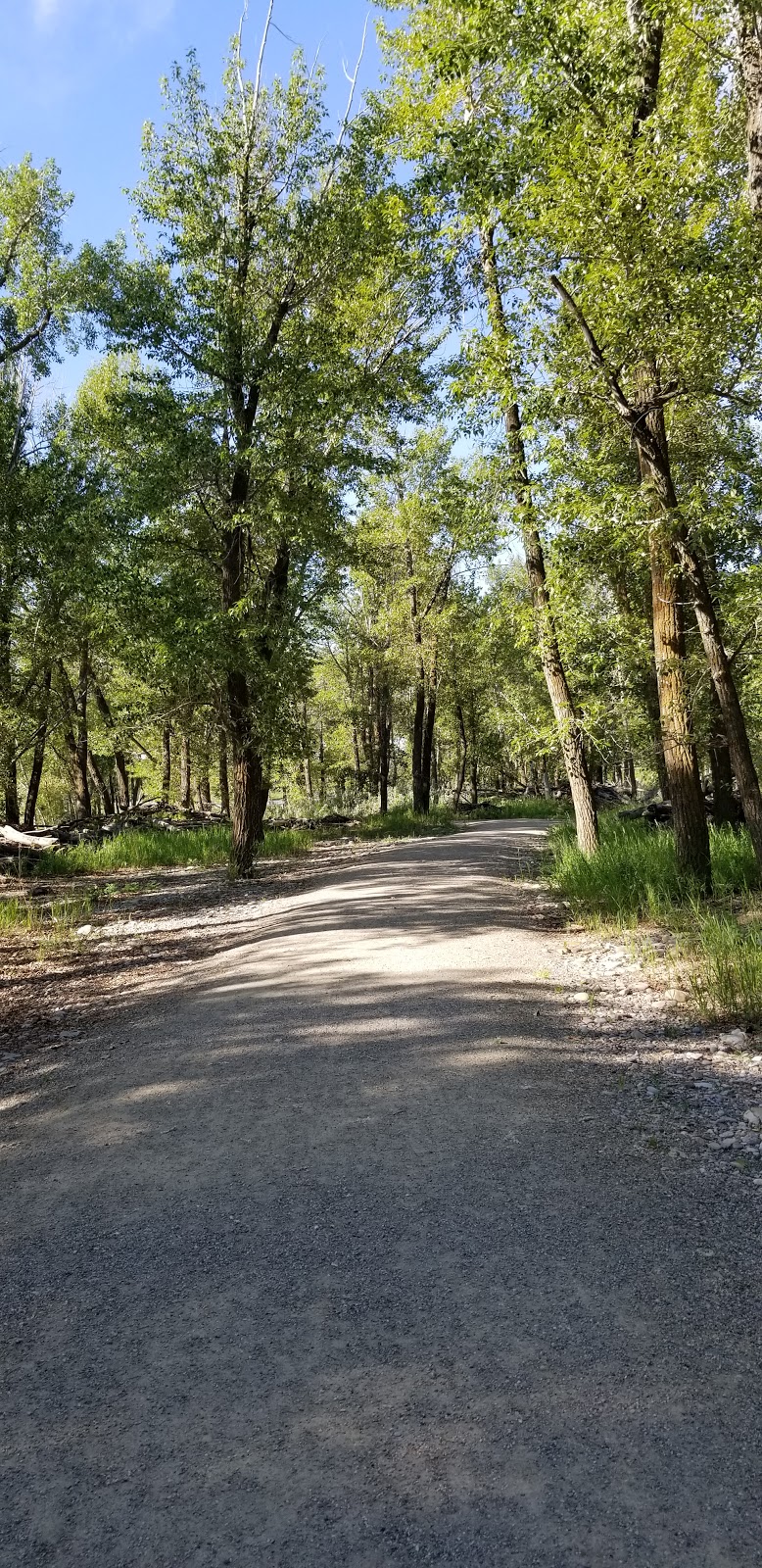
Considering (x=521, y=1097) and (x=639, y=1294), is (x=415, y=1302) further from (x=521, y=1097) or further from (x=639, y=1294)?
(x=521, y=1097)

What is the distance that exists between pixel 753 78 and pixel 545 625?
5.66m

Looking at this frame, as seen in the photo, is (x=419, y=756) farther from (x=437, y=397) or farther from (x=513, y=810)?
(x=437, y=397)

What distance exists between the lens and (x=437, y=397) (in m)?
14.6

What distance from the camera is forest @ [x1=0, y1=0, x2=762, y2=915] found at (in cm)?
636

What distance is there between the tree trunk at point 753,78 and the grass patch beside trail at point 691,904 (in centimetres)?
470

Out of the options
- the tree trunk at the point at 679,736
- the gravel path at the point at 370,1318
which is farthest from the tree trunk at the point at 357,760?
the gravel path at the point at 370,1318

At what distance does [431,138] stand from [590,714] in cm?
626

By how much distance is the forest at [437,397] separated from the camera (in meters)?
6.36

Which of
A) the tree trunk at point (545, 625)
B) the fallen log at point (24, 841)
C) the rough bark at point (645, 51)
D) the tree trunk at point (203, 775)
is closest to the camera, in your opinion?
the rough bark at point (645, 51)

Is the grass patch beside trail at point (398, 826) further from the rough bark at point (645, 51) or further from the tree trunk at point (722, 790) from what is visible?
the rough bark at point (645, 51)

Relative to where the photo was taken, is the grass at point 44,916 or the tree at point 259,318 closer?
the grass at point 44,916

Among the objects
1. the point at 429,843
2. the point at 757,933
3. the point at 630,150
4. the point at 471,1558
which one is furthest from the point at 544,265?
the point at 429,843

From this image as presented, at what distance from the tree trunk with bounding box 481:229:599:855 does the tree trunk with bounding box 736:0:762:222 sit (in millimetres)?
3832

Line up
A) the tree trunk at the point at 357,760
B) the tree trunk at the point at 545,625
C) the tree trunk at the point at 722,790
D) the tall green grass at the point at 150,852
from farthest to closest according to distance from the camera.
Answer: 1. the tree trunk at the point at 357,760
2. the tall green grass at the point at 150,852
3. the tree trunk at the point at 722,790
4. the tree trunk at the point at 545,625
